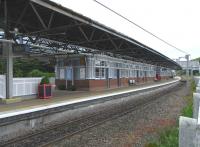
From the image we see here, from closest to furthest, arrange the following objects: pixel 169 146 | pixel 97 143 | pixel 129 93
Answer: pixel 169 146 < pixel 97 143 < pixel 129 93

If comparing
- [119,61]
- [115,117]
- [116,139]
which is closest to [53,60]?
[119,61]

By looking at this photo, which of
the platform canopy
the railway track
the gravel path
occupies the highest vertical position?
the platform canopy

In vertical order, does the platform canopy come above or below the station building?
above

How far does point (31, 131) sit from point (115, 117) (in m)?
4.33

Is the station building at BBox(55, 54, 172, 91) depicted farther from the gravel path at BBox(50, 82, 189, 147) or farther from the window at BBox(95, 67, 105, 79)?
the gravel path at BBox(50, 82, 189, 147)

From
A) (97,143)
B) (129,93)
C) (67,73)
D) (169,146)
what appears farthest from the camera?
(67,73)

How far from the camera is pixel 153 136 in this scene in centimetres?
945

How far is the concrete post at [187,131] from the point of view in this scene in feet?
11.7

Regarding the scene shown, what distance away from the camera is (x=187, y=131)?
12.0 ft

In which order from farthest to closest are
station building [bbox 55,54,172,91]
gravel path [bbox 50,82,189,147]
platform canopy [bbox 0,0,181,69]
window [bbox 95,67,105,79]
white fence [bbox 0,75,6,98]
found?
window [bbox 95,67,105,79]
station building [bbox 55,54,172,91]
white fence [bbox 0,75,6,98]
platform canopy [bbox 0,0,181,69]
gravel path [bbox 50,82,189,147]

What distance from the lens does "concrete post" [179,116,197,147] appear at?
356cm

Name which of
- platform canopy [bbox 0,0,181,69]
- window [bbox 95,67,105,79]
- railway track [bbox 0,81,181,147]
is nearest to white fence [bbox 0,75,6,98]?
platform canopy [bbox 0,0,181,69]

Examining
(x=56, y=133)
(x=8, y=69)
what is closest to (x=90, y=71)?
(x=8, y=69)

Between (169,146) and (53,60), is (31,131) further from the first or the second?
(53,60)
